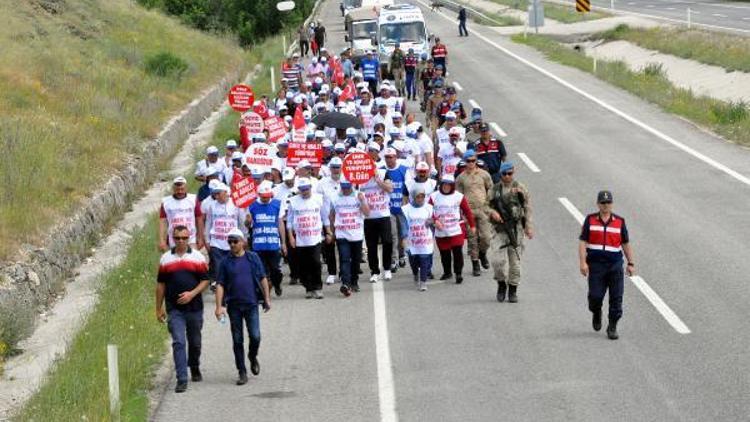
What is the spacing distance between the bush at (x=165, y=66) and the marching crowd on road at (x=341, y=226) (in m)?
17.3

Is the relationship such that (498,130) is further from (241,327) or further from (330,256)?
(241,327)

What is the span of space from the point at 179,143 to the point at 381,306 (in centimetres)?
1701

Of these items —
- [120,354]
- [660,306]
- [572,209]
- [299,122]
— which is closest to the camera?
[120,354]

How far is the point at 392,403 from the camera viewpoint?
12.6 meters

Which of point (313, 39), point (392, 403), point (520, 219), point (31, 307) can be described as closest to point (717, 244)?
point (520, 219)

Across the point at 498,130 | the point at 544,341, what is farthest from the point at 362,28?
the point at 544,341

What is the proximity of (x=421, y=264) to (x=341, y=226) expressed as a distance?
1163 millimetres

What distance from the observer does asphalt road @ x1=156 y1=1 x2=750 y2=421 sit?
12391 millimetres

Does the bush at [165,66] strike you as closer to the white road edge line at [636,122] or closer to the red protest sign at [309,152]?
the white road edge line at [636,122]

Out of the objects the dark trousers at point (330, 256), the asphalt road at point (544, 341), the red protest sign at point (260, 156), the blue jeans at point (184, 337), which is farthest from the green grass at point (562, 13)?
the blue jeans at point (184, 337)

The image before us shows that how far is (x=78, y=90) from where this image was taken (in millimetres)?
30828

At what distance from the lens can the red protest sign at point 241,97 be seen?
29.4 metres

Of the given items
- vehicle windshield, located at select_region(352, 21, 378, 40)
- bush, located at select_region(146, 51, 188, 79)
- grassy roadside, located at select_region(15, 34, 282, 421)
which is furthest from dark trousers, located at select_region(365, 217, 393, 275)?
vehicle windshield, located at select_region(352, 21, 378, 40)

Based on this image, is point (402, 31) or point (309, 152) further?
point (402, 31)
